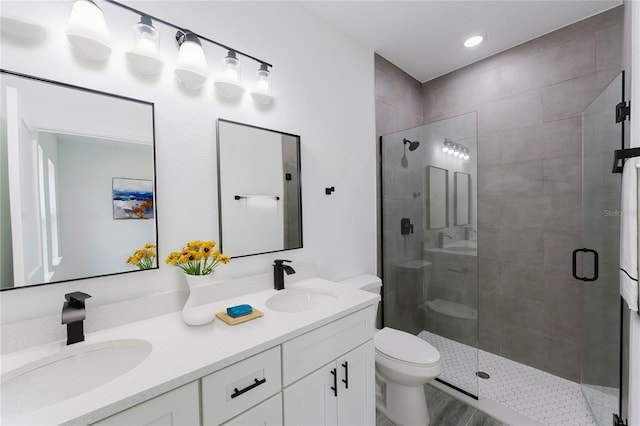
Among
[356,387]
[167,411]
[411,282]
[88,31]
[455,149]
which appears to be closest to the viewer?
[167,411]

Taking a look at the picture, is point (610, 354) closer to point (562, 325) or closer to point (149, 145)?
point (562, 325)

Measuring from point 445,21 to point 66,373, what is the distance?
111 inches

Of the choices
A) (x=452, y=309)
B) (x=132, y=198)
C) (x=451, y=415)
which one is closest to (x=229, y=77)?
(x=132, y=198)

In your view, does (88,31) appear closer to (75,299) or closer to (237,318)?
(75,299)

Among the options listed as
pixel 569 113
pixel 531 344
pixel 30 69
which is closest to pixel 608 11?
pixel 569 113

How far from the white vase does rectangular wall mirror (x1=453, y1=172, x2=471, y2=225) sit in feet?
6.22

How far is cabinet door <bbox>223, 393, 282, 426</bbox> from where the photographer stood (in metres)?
0.93

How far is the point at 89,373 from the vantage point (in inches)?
37.5

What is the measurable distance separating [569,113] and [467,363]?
207 cm

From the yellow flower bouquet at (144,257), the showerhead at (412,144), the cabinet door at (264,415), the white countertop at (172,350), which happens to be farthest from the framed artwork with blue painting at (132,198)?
the showerhead at (412,144)

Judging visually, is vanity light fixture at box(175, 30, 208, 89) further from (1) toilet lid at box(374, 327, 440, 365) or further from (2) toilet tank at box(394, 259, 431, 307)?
(2) toilet tank at box(394, 259, 431, 307)

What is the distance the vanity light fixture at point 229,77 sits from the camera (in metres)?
1.42

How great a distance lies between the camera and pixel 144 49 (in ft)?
3.87

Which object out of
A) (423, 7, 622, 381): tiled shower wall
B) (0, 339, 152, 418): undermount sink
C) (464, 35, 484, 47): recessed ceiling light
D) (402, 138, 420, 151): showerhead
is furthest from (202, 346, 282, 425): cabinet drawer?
(464, 35, 484, 47): recessed ceiling light
